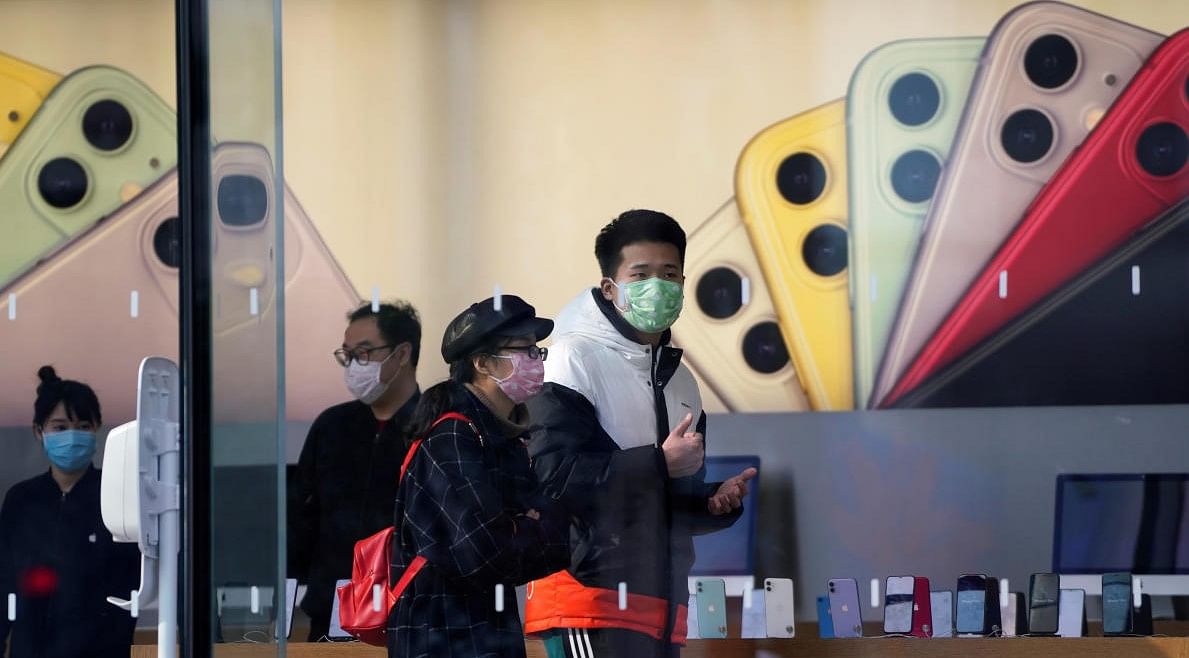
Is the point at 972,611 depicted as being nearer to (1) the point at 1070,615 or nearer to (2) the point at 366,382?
(1) the point at 1070,615

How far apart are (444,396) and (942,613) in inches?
39.2

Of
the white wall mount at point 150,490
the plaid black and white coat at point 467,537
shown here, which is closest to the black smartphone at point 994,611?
the plaid black and white coat at point 467,537

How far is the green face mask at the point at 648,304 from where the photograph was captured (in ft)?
8.41

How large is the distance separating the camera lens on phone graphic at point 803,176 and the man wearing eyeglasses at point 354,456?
75 centimetres

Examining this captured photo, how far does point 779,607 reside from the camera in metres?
2.67

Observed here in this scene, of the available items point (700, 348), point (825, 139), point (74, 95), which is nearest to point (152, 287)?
point (74, 95)

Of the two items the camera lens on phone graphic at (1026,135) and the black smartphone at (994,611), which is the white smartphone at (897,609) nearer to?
the black smartphone at (994,611)

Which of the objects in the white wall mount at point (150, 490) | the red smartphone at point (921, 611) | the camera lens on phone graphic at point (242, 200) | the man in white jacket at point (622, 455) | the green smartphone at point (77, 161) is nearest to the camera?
the white wall mount at point (150, 490)

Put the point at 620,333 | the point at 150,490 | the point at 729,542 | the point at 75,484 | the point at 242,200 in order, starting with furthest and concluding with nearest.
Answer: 1. the point at 75,484
2. the point at 729,542
3. the point at 620,333
4. the point at 242,200
5. the point at 150,490

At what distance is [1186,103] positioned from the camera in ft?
8.95

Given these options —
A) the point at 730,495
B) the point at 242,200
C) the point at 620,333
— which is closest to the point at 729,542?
the point at 730,495

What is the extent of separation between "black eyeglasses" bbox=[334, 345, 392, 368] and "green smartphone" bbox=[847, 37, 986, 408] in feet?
2.91

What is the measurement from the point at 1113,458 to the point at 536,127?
49.3 inches

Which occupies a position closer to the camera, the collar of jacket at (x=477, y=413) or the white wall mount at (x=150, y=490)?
the white wall mount at (x=150, y=490)
